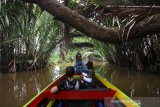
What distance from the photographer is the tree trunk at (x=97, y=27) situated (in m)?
4.96

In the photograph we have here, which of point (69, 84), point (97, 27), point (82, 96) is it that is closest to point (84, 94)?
point (82, 96)

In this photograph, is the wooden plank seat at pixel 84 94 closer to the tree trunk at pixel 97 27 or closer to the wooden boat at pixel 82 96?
the wooden boat at pixel 82 96

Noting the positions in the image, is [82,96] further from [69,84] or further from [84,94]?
[69,84]

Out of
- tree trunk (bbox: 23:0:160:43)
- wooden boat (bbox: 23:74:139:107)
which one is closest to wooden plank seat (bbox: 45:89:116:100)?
wooden boat (bbox: 23:74:139:107)

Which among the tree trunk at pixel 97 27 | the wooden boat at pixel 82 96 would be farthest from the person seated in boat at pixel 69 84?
the tree trunk at pixel 97 27

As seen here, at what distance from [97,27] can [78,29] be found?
0.43 metres

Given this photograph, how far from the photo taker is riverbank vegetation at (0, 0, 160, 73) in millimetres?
4953

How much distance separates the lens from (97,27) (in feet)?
17.2

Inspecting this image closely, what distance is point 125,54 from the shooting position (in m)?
11.6

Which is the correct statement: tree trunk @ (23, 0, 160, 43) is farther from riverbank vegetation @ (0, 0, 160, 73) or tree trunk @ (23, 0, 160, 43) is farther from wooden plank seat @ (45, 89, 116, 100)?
wooden plank seat @ (45, 89, 116, 100)

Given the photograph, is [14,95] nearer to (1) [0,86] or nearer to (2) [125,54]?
(1) [0,86]

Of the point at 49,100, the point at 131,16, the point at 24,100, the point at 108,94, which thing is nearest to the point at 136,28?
the point at 131,16

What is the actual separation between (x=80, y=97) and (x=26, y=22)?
747 centimetres

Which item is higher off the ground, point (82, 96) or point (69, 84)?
point (69, 84)
